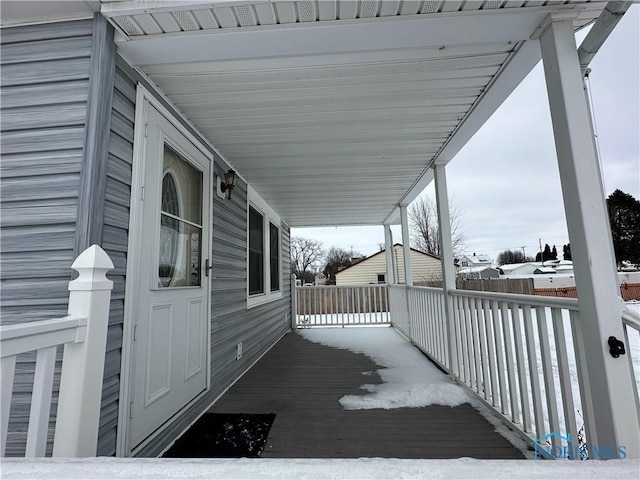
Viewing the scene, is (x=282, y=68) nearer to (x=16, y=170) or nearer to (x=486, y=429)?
(x=16, y=170)

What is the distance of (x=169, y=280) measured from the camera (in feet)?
7.44

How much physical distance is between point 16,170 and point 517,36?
110 inches

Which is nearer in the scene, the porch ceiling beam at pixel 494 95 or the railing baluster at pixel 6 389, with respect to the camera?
the railing baluster at pixel 6 389

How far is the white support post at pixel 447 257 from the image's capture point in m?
3.31

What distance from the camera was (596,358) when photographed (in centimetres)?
138

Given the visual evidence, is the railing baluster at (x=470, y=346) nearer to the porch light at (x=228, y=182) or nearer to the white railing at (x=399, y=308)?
the white railing at (x=399, y=308)

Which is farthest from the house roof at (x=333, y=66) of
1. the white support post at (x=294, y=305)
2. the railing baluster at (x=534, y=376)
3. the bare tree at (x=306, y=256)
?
the bare tree at (x=306, y=256)

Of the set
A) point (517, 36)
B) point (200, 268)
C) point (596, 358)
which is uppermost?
point (517, 36)

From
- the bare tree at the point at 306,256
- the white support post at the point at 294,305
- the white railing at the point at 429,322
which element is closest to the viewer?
the white railing at the point at 429,322

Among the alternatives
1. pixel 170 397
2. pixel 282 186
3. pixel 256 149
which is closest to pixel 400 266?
pixel 282 186

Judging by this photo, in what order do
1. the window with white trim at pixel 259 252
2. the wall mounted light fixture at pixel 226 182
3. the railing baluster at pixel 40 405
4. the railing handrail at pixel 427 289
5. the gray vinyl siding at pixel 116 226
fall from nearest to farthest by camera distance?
the railing baluster at pixel 40 405, the gray vinyl siding at pixel 116 226, the wall mounted light fixture at pixel 226 182, the railing handrail at pixel 427 289, the window with white trim at pixel 259 252

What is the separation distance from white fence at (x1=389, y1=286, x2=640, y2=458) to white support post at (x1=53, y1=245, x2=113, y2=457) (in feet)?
7.36

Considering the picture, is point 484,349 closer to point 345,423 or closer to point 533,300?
point 533,300

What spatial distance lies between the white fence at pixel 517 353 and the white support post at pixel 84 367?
2245 mm
